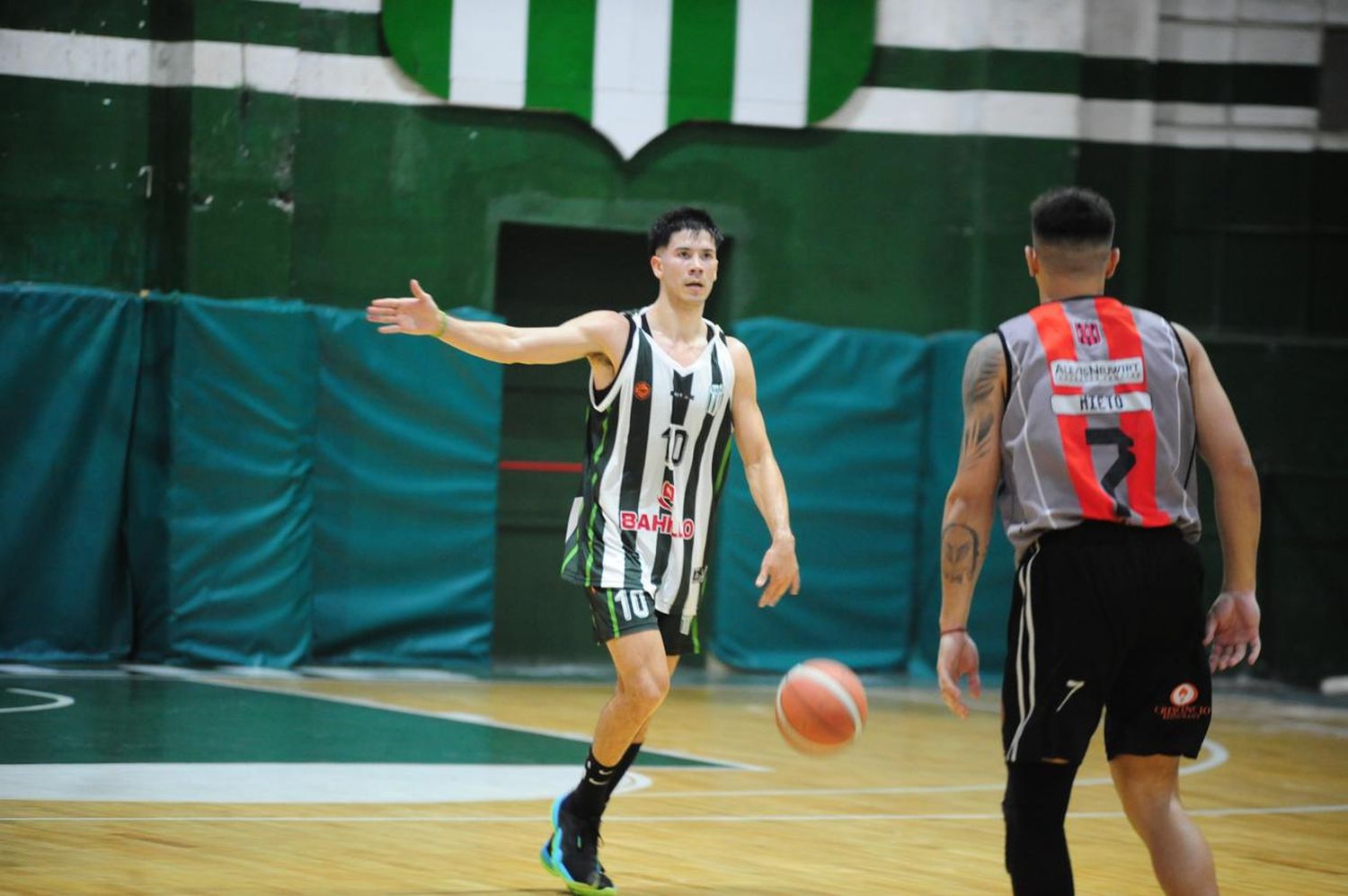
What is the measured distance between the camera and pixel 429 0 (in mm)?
13875

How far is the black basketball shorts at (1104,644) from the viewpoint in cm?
453

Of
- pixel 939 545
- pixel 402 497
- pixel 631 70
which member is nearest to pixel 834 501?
pixel 939 545

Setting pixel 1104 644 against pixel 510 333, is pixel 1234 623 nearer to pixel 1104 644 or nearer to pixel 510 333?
pixel 1104 644

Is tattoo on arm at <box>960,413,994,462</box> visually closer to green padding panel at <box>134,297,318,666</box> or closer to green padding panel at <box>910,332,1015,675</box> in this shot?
green padding panel at <box>134,297,318,666</box>

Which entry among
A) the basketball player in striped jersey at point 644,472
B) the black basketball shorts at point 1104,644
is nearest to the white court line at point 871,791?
the basketball player in striped jersey at point 644,472

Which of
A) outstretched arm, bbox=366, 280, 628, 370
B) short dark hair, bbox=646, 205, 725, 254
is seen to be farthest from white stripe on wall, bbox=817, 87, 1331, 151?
outstretched arm, bbox=366, 280, 628, 370

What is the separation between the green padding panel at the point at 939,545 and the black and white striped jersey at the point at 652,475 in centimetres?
772

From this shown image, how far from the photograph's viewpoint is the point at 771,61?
47.5 feet

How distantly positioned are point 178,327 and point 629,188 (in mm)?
3518

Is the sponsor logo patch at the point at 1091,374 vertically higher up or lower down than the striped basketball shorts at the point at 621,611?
higher up

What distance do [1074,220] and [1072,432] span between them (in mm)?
524

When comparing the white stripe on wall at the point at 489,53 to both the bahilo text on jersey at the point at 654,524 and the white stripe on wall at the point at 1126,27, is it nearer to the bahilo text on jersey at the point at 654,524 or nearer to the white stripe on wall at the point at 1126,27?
the white stripe on wall at the point at 1126,27

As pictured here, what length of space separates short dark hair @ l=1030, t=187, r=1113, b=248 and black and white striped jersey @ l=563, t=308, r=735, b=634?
214 centimetres

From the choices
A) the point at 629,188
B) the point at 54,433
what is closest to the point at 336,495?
the point at 54,433
